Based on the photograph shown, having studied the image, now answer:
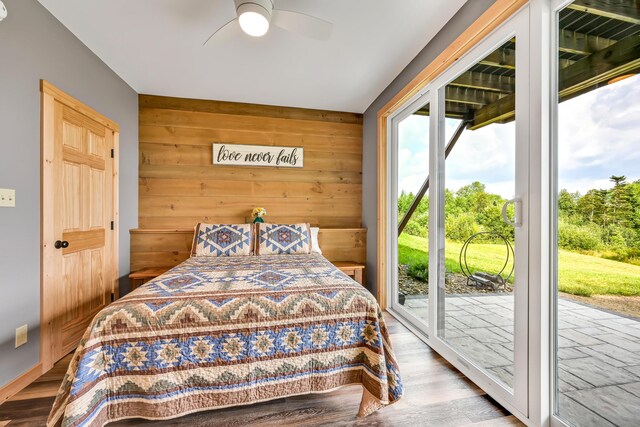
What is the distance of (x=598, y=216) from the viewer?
1173mm

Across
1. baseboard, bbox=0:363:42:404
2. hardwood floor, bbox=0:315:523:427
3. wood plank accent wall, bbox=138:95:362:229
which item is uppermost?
wood plank accent wall, bbox=138:95:362:229

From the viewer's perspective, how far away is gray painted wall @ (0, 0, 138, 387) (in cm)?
162

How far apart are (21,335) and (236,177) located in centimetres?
225

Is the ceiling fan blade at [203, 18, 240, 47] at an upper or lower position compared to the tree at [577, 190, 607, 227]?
upper

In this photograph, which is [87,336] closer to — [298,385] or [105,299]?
[298,385]

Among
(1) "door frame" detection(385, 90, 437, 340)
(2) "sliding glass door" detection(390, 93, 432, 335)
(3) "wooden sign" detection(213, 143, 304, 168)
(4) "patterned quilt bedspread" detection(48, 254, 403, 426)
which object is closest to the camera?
(4) "patterned quilt bedspread" detection(48, 254, 403, 426)

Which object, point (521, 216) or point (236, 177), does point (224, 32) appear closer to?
point (236, 177)

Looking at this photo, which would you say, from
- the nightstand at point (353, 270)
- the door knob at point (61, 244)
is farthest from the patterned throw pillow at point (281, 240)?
the door knob at point (61, 244)

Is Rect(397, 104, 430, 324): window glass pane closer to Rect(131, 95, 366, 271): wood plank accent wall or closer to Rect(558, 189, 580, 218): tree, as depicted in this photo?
Rect(131, 95, 366, 271): wood plank accent wall

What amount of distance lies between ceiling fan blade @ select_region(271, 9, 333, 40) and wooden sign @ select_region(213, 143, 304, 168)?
1.77 m

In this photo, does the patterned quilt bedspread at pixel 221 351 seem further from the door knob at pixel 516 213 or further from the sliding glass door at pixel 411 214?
the sliding glass door at pixel 411 214

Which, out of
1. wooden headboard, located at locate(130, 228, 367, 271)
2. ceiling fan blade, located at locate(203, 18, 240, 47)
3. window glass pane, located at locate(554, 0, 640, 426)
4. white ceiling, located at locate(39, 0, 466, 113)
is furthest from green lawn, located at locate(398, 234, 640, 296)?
ceiling fan blade, located at locate(203, 18, 240, 47)

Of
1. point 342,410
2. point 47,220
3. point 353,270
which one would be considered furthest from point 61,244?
point 353,270

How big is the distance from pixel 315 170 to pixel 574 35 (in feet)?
8.74
